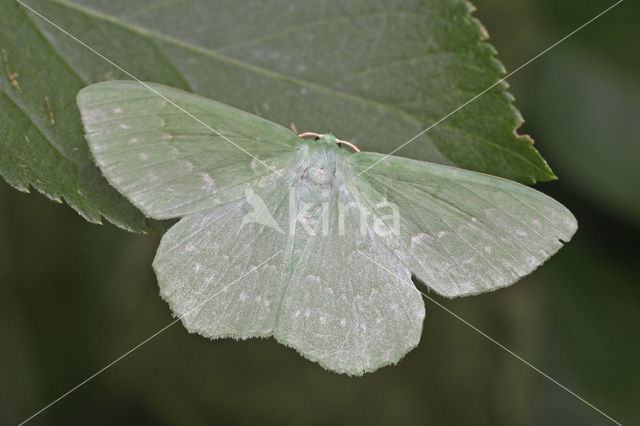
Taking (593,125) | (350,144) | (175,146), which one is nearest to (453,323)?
(593,125)

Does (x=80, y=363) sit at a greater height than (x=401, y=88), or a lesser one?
lesser

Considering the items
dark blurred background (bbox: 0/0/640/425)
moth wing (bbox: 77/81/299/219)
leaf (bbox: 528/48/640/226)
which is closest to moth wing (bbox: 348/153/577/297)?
moth wing (bbox: 77/81/299/219)

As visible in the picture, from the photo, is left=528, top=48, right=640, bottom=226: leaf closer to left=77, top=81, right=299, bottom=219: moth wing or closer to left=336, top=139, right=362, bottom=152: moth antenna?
left=336, top=139, right=362, bottom=152: moth antenna

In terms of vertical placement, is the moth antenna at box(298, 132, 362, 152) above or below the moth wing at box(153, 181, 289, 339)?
above

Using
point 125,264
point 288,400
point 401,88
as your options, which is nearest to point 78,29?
point 401,88

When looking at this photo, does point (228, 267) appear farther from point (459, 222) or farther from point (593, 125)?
point (593, 125)

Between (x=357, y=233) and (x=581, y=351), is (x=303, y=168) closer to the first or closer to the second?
(x=357, y=233)

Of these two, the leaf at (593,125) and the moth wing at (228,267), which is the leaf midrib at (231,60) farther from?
the leaf at (593,125)
